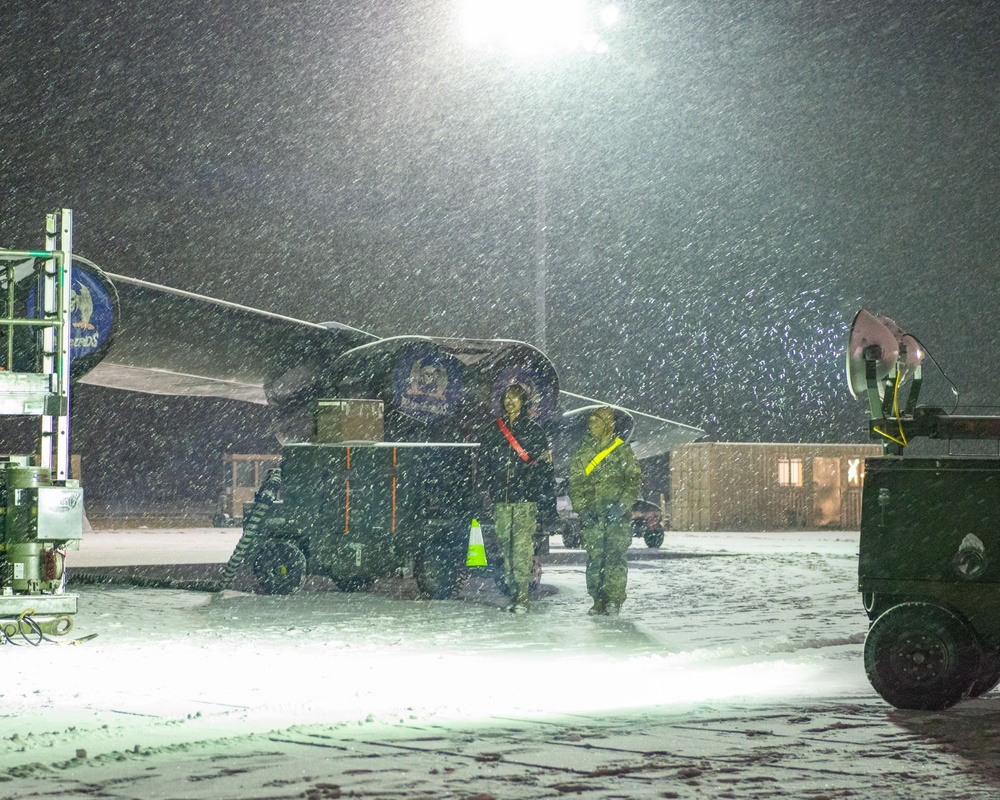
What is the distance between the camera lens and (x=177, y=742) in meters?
5.96

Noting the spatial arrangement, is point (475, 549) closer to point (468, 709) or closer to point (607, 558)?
point (607, 558)

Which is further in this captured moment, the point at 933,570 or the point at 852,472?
the point at 852,472

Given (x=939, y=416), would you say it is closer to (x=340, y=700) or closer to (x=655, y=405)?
(x=340, y=700)

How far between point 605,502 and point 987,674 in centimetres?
466

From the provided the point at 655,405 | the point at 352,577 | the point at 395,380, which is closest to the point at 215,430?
the point at 655,405

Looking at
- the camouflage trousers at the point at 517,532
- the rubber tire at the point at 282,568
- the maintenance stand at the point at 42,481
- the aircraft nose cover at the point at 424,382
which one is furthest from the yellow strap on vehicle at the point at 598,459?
the aircraft nose cover at the point at 424,382

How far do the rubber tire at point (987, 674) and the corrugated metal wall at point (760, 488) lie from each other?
29.9m

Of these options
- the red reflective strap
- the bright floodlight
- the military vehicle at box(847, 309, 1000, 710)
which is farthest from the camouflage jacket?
the bright floodlight

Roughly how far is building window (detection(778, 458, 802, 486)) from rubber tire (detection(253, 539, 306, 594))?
26260mm

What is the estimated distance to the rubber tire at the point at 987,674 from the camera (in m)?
6.95

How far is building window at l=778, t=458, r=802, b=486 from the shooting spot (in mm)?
38469

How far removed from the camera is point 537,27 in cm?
2198

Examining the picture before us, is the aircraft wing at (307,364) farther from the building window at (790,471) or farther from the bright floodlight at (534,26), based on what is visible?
the building window at (790,471)

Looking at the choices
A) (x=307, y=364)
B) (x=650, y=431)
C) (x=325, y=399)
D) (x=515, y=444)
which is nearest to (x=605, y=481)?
(x=515, y=444)
